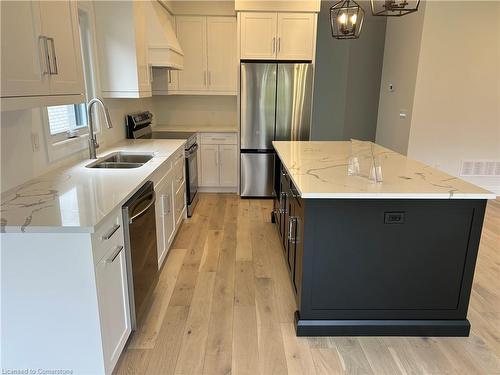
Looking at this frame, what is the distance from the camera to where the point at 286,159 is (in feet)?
9.52

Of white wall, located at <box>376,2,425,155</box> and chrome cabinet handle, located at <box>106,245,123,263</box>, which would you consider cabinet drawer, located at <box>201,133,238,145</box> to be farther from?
chrome cabinet handle, located at <box>106,245,123,263</box>

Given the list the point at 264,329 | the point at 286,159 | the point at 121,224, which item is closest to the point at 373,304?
the point at 264,329

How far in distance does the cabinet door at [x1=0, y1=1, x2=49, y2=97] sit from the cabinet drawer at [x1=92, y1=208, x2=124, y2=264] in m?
0.70

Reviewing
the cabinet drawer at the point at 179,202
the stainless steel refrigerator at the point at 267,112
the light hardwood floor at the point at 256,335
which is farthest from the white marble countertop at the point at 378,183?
the stainless steel refrigerator at the point at 267,112

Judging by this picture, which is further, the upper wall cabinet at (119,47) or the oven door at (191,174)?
the oven door at (191,174)

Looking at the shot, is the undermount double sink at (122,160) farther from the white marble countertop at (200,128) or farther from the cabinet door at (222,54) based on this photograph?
the cabinet door at (222,54)

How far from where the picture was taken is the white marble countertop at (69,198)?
1.49 metres

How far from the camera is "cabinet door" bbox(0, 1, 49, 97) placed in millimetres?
1529

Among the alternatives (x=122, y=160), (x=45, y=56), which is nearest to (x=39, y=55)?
(x=45, y=56)

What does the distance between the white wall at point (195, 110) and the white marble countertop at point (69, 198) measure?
2.79 m

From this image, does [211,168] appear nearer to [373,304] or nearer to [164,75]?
[164,75]

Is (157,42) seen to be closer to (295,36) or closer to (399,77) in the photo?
(295,36)

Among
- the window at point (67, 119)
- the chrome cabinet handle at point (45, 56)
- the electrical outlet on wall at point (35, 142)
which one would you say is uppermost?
the chrome cabinet handle at point (45, 56)

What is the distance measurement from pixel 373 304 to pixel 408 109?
3.53 metres
